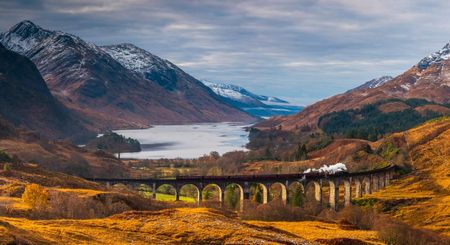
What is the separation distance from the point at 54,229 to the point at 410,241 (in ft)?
160

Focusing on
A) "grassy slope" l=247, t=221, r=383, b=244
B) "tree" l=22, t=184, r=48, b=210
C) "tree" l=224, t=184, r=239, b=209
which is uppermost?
"tree" l=22, t=184, r=48, b=210

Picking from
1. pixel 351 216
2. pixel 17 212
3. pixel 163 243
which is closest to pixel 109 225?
pixel 163 243

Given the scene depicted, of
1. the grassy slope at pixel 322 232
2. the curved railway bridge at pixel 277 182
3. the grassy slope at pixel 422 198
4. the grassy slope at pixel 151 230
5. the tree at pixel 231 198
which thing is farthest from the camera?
the curved railway bridge at pixel 277 182

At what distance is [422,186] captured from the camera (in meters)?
171

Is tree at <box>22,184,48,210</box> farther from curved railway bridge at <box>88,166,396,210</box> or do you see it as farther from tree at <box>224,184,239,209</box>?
tree at <box>224,184,239,209</box>

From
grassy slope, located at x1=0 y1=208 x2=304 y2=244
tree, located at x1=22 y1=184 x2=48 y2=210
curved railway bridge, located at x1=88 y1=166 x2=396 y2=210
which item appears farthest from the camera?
curved railway bridge, located at x1=88 y1=166 x2=396 y2=210

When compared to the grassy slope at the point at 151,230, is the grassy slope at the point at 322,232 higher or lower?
lower

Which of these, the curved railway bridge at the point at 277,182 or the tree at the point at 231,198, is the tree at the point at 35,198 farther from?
the tree at the point at 231,198

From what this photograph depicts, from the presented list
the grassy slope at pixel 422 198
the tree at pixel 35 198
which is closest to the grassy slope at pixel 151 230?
the tree at pixel 35 198

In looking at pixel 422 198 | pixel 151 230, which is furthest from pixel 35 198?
pixel 422 198

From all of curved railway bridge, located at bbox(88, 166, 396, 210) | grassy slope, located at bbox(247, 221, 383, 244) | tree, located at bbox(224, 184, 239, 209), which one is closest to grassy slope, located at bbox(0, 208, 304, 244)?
grassy slope, located at bbox(247, 221, 383, 244)

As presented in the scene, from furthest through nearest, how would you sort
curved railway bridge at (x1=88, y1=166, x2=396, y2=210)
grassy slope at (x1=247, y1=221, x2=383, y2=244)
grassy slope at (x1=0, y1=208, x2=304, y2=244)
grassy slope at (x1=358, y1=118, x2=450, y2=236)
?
curved railway bridge at (x1=88, y1=166, x2=396, y2=210)
grassy slope at (x1=358, y1=118, x2=450, y2=236)
grassy slope at (x1=247, y1=221, x2=383, y2=244)
grassy slope at (x1=0, y1=208, x2=304, y2=244)

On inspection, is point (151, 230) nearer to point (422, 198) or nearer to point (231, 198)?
point (231, 198)

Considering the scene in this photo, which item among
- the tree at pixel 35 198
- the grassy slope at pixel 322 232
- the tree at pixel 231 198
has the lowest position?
the grassy slope at pixel 322 232
